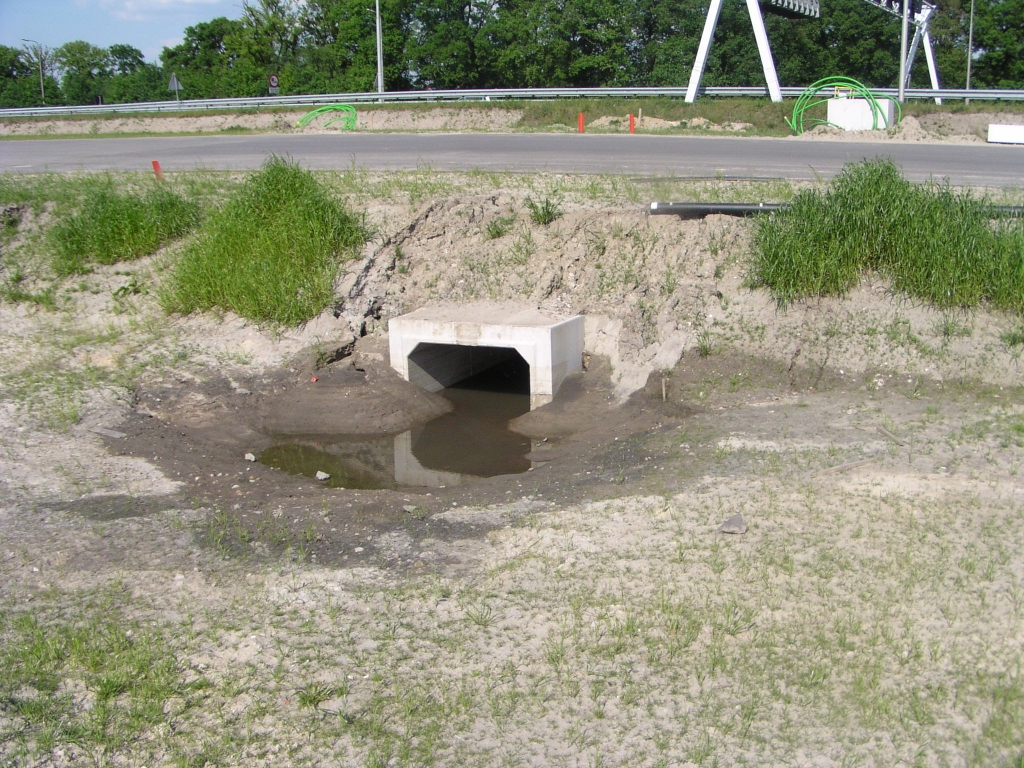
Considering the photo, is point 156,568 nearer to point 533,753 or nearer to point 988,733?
point 533,753

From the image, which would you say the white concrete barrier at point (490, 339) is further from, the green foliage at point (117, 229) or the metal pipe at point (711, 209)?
the green foliage at point (117, 229)

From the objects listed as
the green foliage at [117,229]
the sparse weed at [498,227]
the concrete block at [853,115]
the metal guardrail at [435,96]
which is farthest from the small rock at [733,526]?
the metal guardrail at [435,96]

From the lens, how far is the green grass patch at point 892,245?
8578mm

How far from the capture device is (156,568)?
18.1ft

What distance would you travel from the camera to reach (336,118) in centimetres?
2859

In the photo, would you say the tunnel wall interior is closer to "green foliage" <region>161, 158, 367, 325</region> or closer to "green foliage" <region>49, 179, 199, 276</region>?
"green foliage" <region>161, 158, 367, 325</region>

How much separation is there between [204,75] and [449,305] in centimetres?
4729

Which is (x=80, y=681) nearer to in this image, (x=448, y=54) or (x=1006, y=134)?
(x=1006, y=134)

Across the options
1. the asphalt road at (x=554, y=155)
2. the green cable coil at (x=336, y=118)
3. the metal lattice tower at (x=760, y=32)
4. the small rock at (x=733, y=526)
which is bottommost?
the small rock at (x=733, y=526)

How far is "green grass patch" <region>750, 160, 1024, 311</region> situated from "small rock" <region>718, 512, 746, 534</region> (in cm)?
395

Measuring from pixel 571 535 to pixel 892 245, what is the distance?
5.12 m

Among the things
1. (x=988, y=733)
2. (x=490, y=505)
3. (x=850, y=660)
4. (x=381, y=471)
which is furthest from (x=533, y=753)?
(x=381, y=471)

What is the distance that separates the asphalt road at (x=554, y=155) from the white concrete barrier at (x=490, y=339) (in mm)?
3836

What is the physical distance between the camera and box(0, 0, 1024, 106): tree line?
4303 cm
